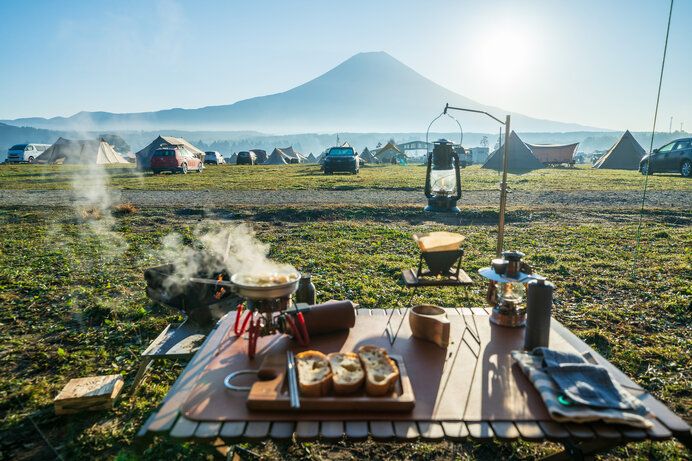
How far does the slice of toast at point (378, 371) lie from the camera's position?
177 centimetres

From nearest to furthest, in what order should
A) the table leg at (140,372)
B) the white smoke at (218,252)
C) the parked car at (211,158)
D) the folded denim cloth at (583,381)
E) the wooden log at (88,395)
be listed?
1. the folded denim cloth at (583,381)
2. the wooden log at (88,395)
3. the table leg at (140,372)
4. the white smoke at (218,252)
5. the parked car at (211,158)

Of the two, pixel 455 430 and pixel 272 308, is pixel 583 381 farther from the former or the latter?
pixel 272 308

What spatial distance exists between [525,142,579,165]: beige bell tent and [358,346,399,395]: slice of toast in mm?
38080

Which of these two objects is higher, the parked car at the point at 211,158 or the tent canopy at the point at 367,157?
the tent canopy at the point at 367,157

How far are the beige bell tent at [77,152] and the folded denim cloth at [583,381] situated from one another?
131 feet

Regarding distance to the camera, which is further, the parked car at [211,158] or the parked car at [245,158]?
the parked car at [245,158]

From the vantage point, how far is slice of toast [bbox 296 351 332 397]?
5.82ft

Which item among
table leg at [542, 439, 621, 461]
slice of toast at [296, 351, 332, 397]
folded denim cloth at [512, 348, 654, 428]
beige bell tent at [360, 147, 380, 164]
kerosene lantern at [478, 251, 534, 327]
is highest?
beige bell tent at [360, 147, 380, 164]

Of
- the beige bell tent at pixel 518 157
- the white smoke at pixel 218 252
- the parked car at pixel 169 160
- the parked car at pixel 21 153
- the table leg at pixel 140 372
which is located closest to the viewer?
the table leg at pixel 140 372

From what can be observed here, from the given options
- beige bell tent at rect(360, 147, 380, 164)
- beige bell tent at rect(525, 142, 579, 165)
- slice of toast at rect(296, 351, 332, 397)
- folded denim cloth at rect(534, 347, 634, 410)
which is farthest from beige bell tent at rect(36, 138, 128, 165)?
beige bell tent at rect(525, 142, 579, 165)

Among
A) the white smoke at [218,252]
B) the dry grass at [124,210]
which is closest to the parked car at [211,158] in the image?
the dry grass at [124,210]

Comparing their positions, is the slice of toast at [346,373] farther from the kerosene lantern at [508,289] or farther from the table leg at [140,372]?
the table leg at [140,372]

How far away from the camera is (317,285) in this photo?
5.45 m

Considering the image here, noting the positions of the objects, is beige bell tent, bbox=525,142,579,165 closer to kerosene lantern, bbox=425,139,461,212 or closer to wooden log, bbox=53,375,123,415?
kerosene lantern, bbox=425,139,461,212
